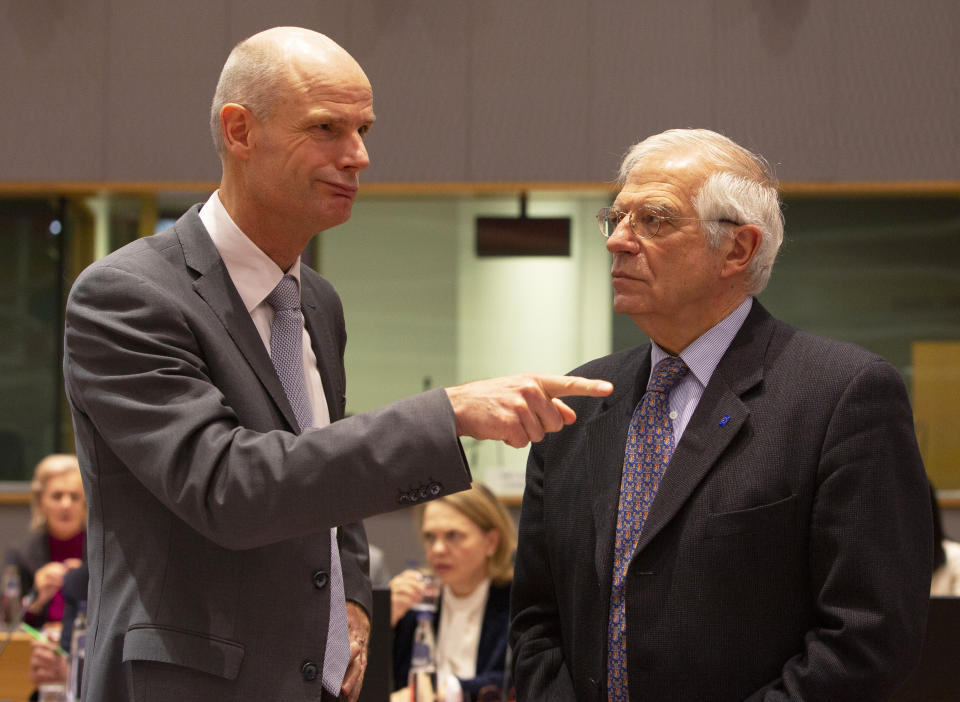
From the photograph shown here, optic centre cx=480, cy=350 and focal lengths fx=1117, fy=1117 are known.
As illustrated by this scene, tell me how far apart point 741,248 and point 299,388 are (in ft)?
2.71

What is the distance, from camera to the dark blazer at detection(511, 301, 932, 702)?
170 centimetres

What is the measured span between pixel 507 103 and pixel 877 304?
247 centimetres

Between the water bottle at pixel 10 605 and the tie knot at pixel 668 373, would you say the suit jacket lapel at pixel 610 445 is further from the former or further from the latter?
the water bottle at pixel 10 605

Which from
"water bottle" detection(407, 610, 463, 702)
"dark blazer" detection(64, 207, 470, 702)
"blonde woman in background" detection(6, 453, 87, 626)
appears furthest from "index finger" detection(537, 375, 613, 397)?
"blonde woman in background" detection(6, 453, 87, 626)

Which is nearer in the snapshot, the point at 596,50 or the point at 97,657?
the point at 97,657

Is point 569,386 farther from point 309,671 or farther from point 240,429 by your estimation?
point 309,671

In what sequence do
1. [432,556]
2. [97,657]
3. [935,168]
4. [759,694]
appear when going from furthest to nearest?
[935,168], [432,556], [759,694], [97,657]

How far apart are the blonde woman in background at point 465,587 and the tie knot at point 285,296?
1869 mm

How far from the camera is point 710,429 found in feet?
6.08

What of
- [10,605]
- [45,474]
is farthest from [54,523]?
[10,605]

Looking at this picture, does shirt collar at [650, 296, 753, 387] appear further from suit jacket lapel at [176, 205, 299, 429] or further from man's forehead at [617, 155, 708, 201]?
suit jacket lapel at [176, 205, 299, 429]

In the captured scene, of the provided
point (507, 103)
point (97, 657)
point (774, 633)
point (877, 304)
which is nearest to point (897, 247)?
point (877, 304)

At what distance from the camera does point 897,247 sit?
6613 millimetres

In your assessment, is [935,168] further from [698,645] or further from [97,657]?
[97,657]
